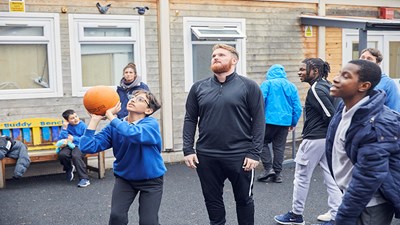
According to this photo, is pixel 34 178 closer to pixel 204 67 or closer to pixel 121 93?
pixel 121 93

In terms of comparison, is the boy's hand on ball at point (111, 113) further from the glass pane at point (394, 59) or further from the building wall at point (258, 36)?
the glass pane at point (394, 59)

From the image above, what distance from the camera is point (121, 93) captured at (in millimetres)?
7859

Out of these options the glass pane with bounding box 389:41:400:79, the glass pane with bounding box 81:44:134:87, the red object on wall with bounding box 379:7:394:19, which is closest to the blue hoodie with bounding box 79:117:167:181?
the glass pane with bounding box 81:44:134:87

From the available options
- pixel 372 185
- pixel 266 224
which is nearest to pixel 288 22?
pixel 266 224

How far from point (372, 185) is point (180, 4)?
7.05 metres

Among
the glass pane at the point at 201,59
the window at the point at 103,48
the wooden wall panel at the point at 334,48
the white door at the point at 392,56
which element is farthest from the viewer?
the white door at the point at 392,56

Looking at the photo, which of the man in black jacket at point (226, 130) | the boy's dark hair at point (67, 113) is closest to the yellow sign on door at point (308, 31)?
the boy's dark hair at point (67, 113)

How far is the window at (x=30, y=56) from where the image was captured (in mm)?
8242

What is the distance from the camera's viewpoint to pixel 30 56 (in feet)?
27.9

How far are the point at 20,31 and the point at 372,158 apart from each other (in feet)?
21.9

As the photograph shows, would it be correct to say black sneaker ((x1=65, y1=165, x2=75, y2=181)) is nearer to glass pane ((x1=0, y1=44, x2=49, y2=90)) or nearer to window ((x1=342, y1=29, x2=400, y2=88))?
glass pane ((x1=0, y1=44, x2=49, y2=90))

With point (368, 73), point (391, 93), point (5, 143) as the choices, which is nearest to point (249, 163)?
point (368, 73)

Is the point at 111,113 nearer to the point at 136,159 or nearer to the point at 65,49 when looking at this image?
the point at 136,159

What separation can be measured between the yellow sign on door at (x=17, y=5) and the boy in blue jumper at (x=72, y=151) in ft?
5.44
